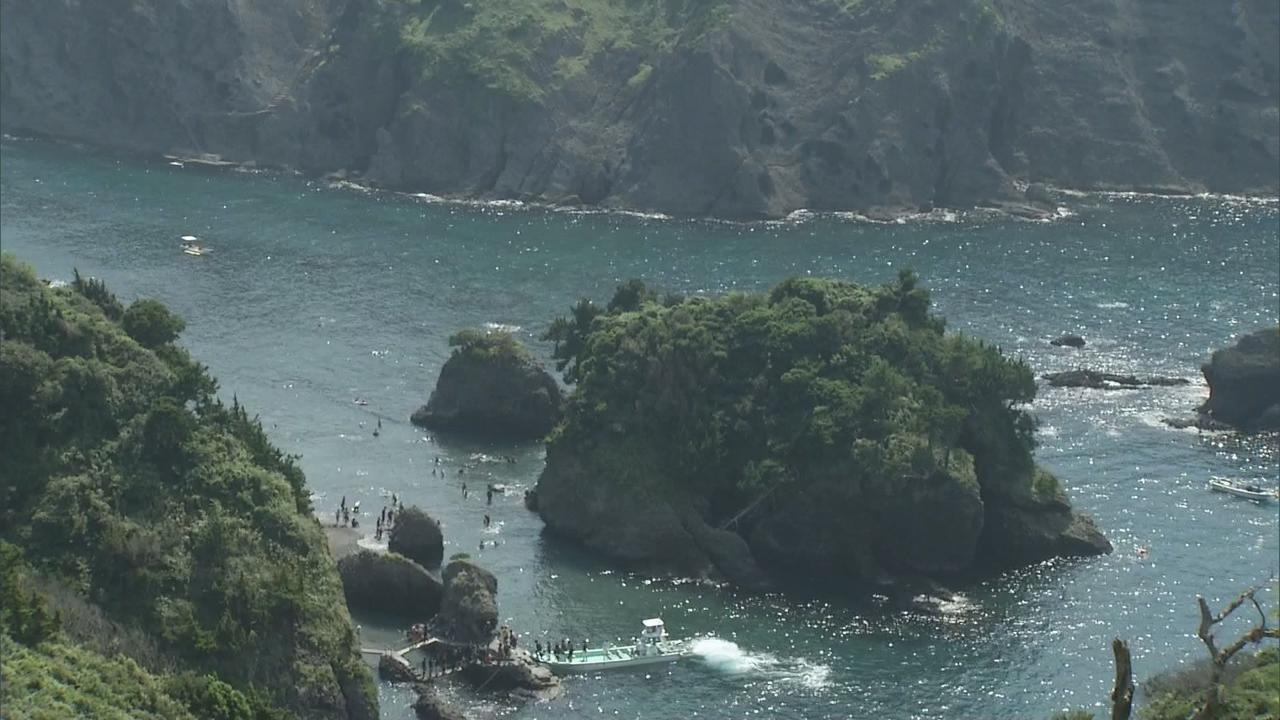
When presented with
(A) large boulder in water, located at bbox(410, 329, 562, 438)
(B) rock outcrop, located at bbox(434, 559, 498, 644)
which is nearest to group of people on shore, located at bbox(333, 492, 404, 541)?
(B) rock outcrop, located at bbox(434, 559, 498, 644)

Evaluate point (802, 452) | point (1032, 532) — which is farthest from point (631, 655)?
point (1032, 532)

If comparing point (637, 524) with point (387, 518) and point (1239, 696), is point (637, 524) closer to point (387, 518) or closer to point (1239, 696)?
point (387, 518)

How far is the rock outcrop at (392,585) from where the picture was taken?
116250 millimetres

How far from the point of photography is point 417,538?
123125mm

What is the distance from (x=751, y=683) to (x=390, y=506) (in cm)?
3117

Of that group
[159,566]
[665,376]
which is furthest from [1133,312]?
[159,566]

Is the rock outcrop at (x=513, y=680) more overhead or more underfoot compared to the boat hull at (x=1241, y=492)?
more underfoot

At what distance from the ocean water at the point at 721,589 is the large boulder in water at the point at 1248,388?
321 cm

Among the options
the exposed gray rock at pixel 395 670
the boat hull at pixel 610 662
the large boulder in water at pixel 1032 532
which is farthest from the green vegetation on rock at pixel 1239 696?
the exposed gray rock at pixel 395 670

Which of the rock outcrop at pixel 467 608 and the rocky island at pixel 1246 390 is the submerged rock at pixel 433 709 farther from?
the rocky island at pixel 1246 390

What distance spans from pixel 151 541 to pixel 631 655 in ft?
84.5

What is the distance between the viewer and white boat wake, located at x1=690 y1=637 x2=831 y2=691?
364ft

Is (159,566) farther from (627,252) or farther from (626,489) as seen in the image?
(627,252)

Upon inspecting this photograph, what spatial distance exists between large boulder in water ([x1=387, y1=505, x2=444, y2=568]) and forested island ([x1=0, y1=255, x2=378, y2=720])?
11.8m
